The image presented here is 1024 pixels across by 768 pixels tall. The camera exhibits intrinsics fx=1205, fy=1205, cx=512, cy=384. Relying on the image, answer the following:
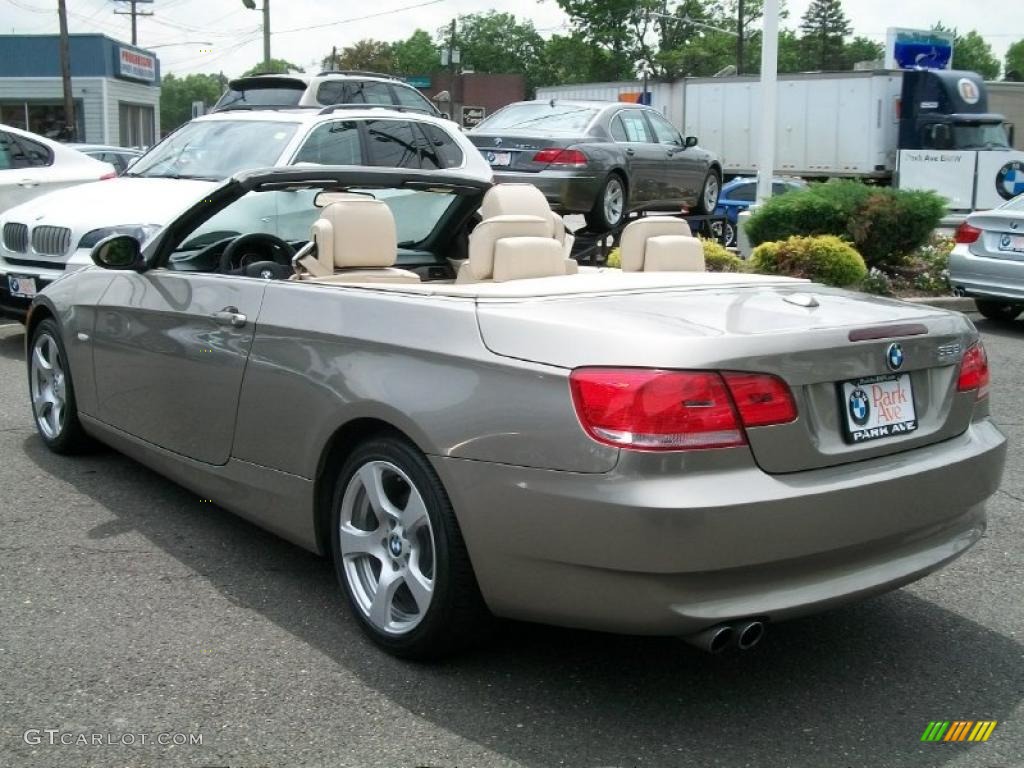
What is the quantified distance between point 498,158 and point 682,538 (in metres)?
10.8

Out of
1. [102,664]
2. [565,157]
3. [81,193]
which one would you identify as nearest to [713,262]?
[565,157]

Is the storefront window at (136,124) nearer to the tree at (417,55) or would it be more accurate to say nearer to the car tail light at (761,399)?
the car tail light at (761,399)

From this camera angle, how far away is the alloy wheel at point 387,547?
3570mm

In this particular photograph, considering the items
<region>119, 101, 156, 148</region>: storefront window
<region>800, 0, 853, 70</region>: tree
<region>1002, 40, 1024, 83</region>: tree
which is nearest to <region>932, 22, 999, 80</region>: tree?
<region>1002, 40, 1024, 83</region>: tree

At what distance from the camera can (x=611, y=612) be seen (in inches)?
124

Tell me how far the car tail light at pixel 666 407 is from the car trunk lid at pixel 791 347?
34 mm

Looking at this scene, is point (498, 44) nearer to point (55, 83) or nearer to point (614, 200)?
point (55, 83)

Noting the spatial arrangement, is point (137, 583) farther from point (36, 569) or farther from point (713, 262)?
point (713, 262)

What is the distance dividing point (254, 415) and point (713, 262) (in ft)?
27.8

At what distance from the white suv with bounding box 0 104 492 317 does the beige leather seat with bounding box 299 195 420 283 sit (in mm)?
4262

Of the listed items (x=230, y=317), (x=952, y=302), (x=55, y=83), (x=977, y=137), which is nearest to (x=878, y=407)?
(x=230, y=317)

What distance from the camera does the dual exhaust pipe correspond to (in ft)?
10.2

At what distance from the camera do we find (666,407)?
→ 3059 millimetres

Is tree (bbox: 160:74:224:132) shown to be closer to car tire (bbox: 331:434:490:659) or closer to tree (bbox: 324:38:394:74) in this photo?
tree (bbox: 324:38:394:74)
